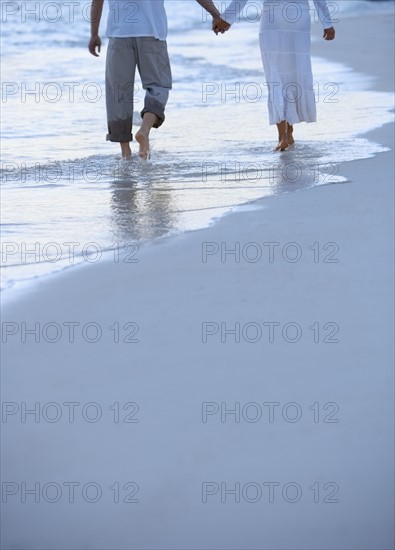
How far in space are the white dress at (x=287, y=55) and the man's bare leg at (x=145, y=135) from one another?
0.85m

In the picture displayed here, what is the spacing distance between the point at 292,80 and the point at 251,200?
2497 mm

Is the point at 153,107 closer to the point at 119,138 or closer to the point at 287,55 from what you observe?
the point at 119,138

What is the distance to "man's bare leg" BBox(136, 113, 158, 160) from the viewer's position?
781cm

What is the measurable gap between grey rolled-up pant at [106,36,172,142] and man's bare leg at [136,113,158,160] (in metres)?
0.04

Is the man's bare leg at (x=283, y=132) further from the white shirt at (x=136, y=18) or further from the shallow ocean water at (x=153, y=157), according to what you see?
the white shirt at (x=136, y=18)

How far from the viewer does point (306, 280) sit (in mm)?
4426

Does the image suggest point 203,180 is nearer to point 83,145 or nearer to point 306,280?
point 83,145

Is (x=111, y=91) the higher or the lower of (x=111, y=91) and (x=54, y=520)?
the higher

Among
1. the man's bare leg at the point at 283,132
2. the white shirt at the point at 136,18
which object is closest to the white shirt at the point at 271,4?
the white shirt at the point at 136,18

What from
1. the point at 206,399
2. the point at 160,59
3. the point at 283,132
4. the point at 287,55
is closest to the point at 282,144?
the point at 283,132

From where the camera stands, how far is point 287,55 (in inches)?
328

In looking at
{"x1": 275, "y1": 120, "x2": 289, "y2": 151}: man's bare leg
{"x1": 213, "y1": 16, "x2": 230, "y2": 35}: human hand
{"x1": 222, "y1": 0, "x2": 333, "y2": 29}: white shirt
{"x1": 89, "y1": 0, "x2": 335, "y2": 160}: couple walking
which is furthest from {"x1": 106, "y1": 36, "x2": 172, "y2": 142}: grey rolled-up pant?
{"x1": 275, "y1": 120, "x2": 289, "y2": 151}: man's bare leg

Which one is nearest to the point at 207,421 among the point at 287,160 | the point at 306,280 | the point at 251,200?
the point at 306,280

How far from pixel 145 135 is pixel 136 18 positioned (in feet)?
2.41
